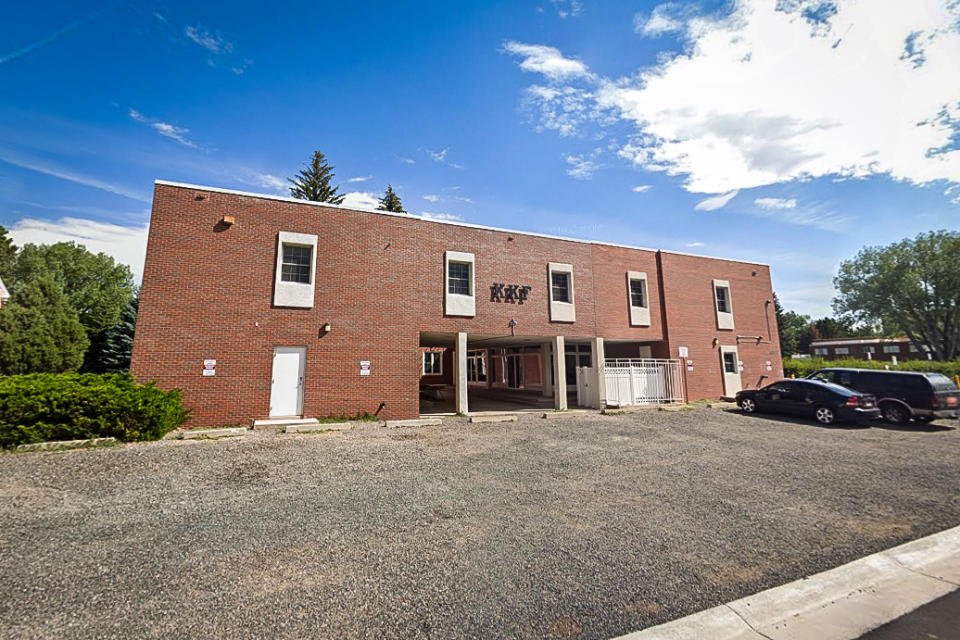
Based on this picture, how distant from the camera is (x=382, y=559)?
430cm

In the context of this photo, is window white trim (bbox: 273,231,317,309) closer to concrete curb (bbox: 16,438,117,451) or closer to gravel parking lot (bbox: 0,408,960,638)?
gravel parking lot (bbox: 0,408,960,638)

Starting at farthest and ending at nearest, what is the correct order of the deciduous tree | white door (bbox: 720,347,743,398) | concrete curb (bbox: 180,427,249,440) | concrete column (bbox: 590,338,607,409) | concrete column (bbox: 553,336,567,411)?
1. the deciduous tree
2. white door (bbox: 720,347,743,398)
3. concrete column (bbox: 590,338,607,409)
4. concrete column (bbox: 553,336,567,411)
5. concrete curb (bbox: 180,427,249,440)

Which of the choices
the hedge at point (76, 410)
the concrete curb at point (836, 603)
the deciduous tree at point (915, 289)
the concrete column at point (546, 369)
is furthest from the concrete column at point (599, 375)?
the deciduous tree at point (915, 289)

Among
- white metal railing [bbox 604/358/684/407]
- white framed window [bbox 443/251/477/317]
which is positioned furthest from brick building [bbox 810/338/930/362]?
white framed window [bbox 443/251/477/317]

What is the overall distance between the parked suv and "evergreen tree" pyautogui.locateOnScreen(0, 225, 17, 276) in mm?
59999

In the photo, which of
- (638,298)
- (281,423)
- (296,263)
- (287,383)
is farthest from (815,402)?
(296,263)

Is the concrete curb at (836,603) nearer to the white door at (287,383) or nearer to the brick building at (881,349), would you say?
the white door at (287,383)

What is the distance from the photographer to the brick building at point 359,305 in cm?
1222

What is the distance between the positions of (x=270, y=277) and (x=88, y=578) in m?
10.6

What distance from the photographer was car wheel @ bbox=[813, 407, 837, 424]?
13.7m

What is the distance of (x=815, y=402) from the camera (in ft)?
46.7

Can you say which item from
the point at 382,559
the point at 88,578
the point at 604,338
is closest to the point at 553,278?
the point at 604,338

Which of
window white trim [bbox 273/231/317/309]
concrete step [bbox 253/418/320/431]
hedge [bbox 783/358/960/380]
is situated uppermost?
window white trim [bbox 273/231/317/309]

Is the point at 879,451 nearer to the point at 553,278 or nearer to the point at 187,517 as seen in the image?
the point at 553,278
